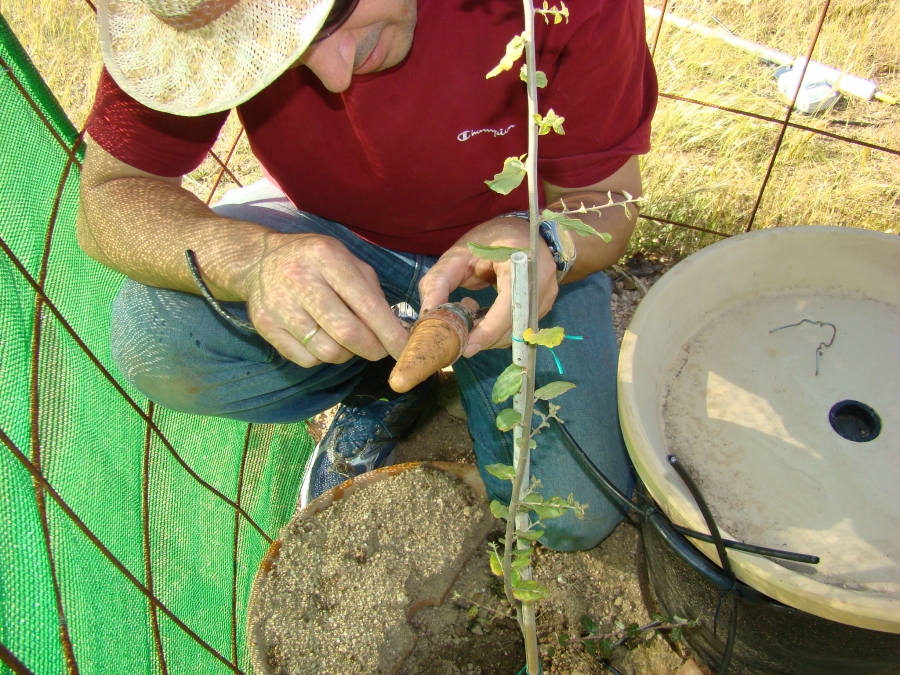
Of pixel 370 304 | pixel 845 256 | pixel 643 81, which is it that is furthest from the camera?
pixel 643 81

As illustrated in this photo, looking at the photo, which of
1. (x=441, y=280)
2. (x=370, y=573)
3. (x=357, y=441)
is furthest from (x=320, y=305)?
(x=357, y=441)

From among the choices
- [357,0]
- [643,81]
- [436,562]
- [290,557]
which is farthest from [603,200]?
[290,557]

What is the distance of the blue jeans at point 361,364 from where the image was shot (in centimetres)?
171

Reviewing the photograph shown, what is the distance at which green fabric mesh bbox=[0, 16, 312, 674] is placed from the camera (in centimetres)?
104

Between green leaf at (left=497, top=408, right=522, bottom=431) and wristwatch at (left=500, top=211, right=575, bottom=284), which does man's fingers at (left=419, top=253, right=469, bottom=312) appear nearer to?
wristwatch at (left=500, top=211, right=575, bottom=284)

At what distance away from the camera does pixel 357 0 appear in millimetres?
1020

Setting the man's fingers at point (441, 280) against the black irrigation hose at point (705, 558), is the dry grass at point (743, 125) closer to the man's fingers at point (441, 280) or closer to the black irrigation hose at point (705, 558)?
the man's fingers at point (441, 280)

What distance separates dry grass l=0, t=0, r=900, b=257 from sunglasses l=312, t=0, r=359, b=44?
5.99ft

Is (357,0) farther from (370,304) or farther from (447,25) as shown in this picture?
(370,304)

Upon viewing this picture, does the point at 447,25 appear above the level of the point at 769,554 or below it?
above

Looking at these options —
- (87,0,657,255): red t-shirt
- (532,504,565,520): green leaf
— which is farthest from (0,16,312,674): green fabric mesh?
(532,504,565,520): green leaf

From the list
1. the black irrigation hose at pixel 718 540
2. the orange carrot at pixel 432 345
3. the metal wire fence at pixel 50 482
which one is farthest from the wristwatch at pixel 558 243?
the metal wire fence at pixel 50 482

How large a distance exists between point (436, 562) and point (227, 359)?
2.59ft

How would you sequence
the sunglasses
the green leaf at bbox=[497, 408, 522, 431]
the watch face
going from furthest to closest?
the watch face, the sunglasses, the green leaf at bbox=[497, 408, 522, 431]
